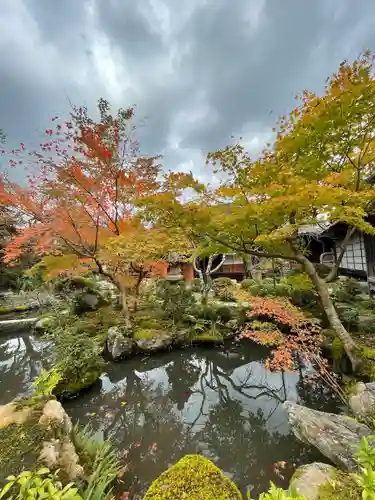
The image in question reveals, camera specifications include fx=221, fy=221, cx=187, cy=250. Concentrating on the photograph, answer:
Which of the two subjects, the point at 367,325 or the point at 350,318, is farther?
the point at 367,325

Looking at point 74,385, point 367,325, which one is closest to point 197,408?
point 74,385

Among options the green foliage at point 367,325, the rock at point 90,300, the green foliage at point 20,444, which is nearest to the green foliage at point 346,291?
the green foliage at point 367,325

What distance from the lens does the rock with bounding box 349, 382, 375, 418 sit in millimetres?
3230

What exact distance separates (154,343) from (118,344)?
1.12m

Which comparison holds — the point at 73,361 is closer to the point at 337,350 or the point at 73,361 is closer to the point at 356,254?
the point at 337,350

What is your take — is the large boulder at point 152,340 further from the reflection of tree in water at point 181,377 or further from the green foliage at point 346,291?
the green foliage at point 346,291

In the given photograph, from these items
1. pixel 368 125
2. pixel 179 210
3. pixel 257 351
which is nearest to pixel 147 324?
pixel 257 351

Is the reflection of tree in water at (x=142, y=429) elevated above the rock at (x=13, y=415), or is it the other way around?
the rock at (x=13, y=415)

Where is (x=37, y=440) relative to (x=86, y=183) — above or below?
below

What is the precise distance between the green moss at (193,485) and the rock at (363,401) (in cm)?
248

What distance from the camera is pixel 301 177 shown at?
401cm

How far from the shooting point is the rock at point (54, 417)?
2791 mm

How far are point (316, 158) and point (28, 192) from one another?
7750mm

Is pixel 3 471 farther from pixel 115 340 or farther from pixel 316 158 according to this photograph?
pixel 316 158
